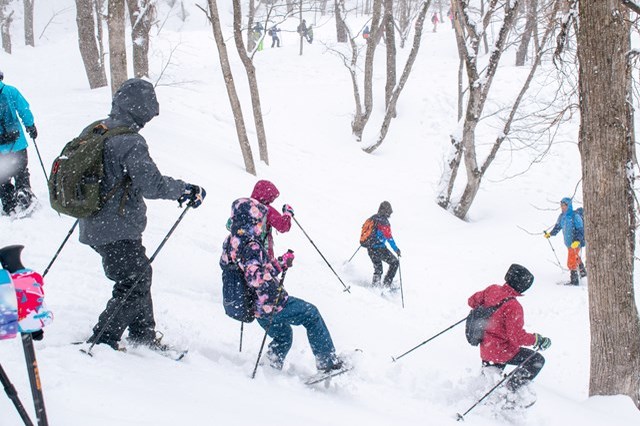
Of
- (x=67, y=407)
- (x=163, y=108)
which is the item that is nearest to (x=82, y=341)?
(x=67, y=407)

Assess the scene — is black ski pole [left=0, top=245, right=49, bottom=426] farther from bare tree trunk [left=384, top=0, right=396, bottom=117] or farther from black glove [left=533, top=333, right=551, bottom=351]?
bare tree trunk [left=384, top=0, right=396, bottom=117]

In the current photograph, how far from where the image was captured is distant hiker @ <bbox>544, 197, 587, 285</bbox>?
1020 centimetres

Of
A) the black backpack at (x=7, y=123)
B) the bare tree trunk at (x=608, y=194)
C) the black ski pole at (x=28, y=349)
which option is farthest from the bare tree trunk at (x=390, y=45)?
the black ski pole at (x=28, y=349)

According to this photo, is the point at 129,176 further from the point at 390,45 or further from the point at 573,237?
the point at 390,45

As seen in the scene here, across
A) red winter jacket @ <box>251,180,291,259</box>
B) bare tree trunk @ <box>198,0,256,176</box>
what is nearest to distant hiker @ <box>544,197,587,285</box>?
bare tree trunk @ <box>198,0,256,176</box>

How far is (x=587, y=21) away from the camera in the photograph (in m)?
4.75

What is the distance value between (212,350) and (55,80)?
1833 cm

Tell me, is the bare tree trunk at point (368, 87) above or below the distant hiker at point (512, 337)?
above

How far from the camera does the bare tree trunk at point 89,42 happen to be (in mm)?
15852

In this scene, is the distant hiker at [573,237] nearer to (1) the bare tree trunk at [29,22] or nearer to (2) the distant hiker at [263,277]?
(2) the distant hiker at [263,277]

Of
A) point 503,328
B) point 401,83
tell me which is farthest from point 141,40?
point 503,328

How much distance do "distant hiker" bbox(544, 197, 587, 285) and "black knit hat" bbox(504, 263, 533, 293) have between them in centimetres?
587

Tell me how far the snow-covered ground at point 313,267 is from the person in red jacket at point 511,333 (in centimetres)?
43

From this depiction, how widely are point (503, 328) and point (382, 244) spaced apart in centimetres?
382
